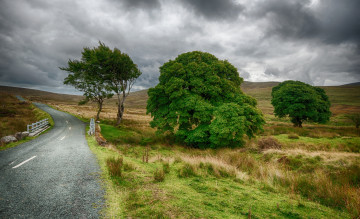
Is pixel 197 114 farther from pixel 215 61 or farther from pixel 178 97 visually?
pixel 215 61

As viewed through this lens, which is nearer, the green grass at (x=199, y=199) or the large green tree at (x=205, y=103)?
the green grass at (x=199, y=199)

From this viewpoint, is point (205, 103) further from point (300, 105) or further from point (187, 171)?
point (300, 105)

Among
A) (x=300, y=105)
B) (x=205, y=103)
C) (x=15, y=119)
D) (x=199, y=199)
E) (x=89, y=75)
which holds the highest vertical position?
(x=89, y=75)

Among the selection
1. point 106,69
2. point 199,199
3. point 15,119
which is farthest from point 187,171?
point 15,119

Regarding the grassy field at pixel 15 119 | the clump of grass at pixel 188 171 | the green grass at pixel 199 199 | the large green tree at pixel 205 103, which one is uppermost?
the large green tree at pixel 205 103

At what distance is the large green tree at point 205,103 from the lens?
13.6 meters

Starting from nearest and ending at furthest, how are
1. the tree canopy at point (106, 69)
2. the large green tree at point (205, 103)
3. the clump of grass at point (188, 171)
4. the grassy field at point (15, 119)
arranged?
the clump of grass at point (188, 171) → the large green tree at point (205, 103) → the grassy field at point (15, 119) → the tree canopy at point (106, 69)

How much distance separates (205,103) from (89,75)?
25.6 meters

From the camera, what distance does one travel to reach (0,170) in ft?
25.0

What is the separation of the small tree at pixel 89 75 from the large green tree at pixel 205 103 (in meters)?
16.4

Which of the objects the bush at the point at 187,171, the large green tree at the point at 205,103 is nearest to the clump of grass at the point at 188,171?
the bush at the point at 187,171

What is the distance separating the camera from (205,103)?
47.4ft

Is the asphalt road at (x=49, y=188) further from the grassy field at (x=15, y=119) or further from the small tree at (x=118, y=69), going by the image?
the small tree at (x=118, y=69)

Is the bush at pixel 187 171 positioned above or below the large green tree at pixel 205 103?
below
